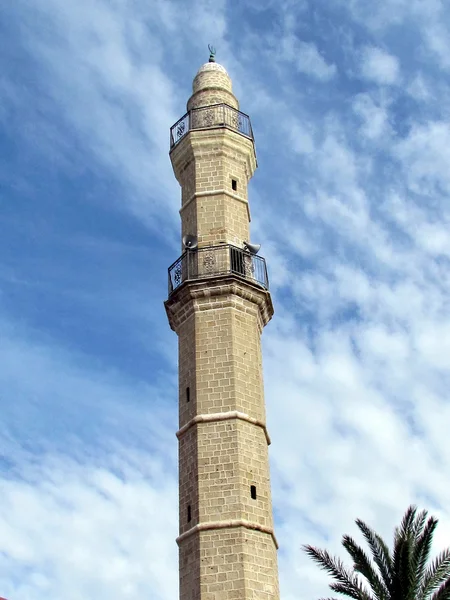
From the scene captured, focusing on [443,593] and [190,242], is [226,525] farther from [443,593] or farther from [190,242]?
[190,242]

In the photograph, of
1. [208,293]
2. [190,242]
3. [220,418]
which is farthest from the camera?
[190,242]

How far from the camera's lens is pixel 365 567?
46.3 ft

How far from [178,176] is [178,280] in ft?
Answer: 11.0

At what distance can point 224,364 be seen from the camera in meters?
17.2

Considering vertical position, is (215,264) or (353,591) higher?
(215,264)

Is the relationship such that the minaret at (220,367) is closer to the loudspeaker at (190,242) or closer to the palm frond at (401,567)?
the loudspeaker at (190,242)

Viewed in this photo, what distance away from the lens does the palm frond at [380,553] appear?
1412 cm

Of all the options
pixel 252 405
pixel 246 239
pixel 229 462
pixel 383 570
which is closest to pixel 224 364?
pixel 252 405

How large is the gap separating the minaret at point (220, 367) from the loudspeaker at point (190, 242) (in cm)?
3

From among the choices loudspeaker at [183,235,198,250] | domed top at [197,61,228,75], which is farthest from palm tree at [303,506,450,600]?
domed top at [197,61,228,75]

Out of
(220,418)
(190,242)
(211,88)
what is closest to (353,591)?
(220,418)

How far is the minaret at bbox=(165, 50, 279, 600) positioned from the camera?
15.3m

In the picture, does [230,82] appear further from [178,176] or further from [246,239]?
[246,239]

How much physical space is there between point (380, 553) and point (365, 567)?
404 mm
